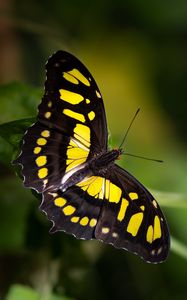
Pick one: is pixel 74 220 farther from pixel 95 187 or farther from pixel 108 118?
pixel 108 118

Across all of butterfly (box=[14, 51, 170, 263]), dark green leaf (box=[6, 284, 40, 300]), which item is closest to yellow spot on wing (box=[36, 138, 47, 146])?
butterfly (box=[14, 51, 170, 263])

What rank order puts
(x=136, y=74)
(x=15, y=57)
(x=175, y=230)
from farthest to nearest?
(x=136, y=74) < (x=15, y=57) < (x=175, y=230)

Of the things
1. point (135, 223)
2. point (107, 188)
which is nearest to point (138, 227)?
point (135, 223)

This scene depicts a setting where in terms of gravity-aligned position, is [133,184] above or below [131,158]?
above

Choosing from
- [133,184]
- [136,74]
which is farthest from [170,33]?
[133,184]

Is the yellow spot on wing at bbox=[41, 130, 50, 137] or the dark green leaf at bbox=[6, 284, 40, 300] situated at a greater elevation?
the yellow spot on wing at bbox=[41, 130, 50, 137]

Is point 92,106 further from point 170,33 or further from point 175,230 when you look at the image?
point 170,33

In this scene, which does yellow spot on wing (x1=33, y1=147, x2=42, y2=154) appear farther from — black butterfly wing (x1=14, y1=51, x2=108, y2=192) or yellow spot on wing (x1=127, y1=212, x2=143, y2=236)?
yellow spot on wing (x1=127, y1=212, x2=143, y2=236)
